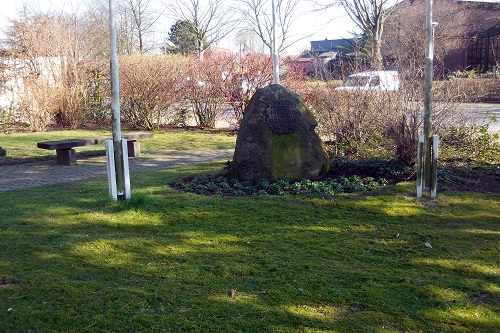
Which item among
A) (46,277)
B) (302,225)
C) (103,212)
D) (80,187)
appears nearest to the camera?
(46,277)

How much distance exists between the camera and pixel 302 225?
6176 millimetres

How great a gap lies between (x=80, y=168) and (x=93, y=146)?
140 inches

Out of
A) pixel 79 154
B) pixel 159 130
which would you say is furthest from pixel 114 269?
pixel 159 130

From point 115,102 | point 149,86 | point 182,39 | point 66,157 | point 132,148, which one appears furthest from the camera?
point 182,39

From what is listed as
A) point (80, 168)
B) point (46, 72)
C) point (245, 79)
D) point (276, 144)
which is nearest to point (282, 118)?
point (276, 144)

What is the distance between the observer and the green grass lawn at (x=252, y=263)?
3.82 metres

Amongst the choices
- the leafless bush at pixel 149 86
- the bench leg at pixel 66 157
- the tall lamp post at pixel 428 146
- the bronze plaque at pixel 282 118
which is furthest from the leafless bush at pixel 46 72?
the tall lamp post at pixel 428 146

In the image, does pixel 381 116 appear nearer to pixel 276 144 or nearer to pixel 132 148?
pixel 276 144

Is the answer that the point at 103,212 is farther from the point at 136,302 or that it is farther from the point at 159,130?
the point at 159,130

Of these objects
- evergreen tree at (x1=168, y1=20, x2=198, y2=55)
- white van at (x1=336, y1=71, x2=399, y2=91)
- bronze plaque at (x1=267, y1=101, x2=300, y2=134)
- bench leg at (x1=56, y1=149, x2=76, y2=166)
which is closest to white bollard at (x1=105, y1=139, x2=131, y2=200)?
bronze plaque at (x1=267, y1=101, x2=300, y2=134)

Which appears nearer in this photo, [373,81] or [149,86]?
[373,81]

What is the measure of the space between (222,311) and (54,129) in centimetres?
1585

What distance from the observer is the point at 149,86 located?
17203 mm

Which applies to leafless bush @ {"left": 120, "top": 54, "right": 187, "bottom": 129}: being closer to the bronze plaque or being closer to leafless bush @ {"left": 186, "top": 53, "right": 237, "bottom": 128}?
leafless bush @ {"left": 186, "top": 53, "right": 237, "bottom": 128}
